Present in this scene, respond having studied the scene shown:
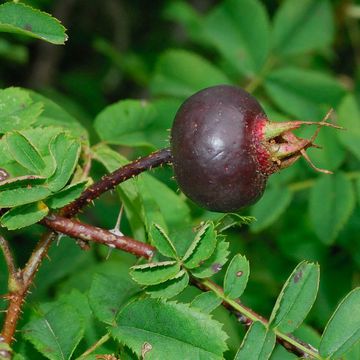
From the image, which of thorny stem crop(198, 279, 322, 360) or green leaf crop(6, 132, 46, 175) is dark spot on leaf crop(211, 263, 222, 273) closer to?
thorny stem crop(198, 279, 322, 360)

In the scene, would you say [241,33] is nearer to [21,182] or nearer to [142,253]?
[142,253]

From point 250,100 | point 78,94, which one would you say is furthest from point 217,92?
point 78,94

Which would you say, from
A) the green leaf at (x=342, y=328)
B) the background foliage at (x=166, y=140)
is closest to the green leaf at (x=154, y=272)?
the background foliage at (x=166, y=140)

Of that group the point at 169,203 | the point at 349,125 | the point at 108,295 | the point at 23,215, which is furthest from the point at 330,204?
the point at 23,215

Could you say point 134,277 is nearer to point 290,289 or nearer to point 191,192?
point 191,192

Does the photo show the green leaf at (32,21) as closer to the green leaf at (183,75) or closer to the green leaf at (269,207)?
the green leaf at (269,207)

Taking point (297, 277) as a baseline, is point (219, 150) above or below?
above

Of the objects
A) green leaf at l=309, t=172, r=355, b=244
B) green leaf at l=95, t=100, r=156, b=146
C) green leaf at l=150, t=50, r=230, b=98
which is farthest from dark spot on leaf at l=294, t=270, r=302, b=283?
green leaf at l=150, t=50, r=230, b=98
